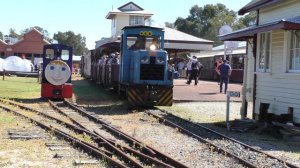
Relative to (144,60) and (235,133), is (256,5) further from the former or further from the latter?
(235,133)

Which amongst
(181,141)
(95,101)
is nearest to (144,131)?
(181,141)

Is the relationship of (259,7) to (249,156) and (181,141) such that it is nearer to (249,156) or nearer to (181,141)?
(181,141)

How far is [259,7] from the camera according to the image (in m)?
15.9

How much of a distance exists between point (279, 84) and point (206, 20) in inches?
3542

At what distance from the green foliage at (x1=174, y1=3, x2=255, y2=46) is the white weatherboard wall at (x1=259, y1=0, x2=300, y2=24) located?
79466mm

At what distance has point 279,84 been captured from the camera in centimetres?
1445

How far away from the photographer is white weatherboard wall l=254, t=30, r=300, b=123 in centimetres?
1350

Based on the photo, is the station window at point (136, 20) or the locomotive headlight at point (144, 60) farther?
the station window at point (136, 20)

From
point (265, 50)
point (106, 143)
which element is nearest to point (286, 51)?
point (265, 50)

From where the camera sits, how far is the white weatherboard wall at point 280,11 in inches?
545

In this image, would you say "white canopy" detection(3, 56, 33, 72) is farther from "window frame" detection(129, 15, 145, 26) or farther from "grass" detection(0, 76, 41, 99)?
"grass" detection(0, 76, 41, 99)

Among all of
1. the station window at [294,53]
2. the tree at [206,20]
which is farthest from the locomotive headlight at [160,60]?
the tree at [206,20]

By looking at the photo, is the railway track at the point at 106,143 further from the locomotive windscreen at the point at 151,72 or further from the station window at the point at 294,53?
the station window at the point at 294,53

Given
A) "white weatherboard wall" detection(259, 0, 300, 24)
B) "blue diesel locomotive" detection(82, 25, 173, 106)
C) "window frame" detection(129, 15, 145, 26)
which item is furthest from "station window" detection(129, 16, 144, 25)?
"white weatherboard wall" detection(259, 0, 300, 24)
